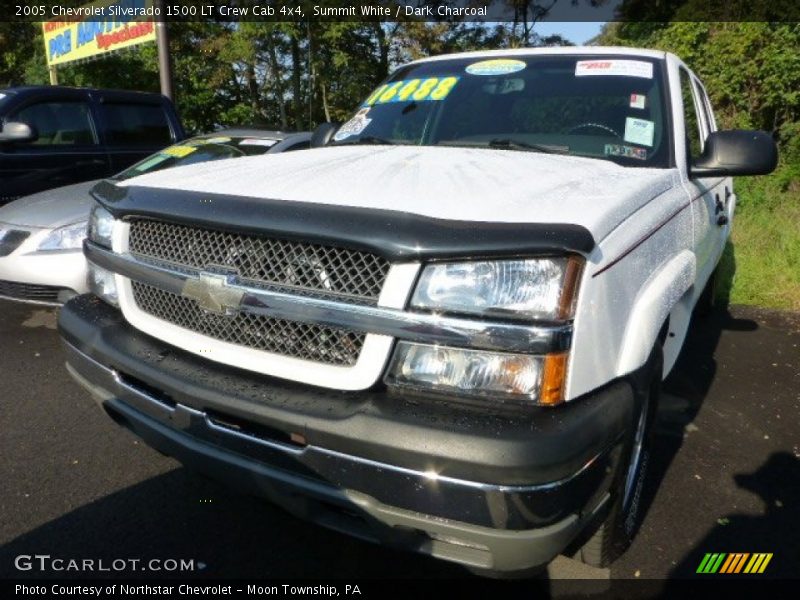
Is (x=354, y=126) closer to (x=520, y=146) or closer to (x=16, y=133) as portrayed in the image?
(x=520, y=146)

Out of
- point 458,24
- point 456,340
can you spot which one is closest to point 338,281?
point 456,340

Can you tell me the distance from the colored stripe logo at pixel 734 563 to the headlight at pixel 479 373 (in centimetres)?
127

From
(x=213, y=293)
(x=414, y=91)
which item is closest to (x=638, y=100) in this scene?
(x=414, y=91)

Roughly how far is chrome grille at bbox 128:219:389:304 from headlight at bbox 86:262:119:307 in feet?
1.01

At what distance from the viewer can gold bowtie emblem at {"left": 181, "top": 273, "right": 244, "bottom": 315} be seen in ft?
6.02

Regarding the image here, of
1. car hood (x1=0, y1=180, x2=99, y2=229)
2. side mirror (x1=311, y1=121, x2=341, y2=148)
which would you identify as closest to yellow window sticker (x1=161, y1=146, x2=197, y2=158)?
car hood (x1=0, y1=180, x2=99, y2=229)

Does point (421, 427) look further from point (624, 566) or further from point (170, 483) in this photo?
point (170, 483)

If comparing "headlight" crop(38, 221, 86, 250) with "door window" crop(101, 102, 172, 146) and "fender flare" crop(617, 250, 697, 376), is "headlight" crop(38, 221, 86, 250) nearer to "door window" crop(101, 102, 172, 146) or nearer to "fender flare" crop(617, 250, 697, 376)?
"door window" crop(101, 102, 172, 146)

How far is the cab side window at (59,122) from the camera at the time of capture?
6.25 meters

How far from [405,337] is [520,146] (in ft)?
4.82

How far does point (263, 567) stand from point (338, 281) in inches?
46.7

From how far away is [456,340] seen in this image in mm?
1569

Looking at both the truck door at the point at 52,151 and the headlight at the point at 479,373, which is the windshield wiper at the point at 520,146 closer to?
the headlight at the point at 479,373

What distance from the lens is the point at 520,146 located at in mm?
2754
